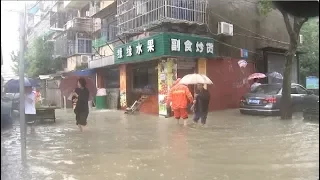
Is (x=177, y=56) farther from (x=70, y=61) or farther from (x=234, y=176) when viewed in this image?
(x=234, y=176)

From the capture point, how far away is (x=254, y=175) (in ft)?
11.4

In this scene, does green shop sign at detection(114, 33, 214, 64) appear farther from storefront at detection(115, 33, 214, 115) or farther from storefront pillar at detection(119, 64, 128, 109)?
storefront pillar at detection(119, 64, 128, 109)

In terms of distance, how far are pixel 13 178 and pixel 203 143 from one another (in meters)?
2.72

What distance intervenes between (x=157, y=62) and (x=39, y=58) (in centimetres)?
259

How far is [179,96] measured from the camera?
6.60 metres

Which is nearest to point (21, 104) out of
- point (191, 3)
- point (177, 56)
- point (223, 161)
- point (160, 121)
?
point (191, 3)

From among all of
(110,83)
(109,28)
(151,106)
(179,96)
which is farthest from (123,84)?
(151,106)

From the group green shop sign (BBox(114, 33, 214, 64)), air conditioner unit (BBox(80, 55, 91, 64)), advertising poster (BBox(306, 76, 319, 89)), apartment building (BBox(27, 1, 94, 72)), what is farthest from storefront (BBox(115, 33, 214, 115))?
advertising poster (BBox(306, 76, 319, 89))

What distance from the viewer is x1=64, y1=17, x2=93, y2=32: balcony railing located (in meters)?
3.52

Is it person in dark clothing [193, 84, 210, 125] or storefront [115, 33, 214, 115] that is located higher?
storefront [115, 33, 214, 115]

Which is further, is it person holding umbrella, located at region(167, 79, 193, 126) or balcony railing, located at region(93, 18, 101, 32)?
person holding umbrella, located at region(167, 79, 193, 126)

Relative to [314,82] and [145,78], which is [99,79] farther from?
[314,82]

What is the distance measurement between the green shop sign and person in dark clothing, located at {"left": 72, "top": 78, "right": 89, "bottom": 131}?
94cm

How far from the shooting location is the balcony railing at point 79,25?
3.52 meters
